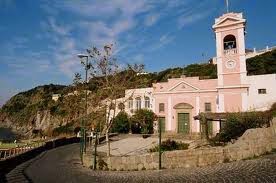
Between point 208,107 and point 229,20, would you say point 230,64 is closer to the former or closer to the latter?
point 229,20

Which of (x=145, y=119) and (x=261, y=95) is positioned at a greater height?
(x=261, y=95)

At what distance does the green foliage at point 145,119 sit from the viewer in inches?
1598

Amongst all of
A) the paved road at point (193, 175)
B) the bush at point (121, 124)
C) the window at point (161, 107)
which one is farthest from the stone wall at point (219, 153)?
the bush at point (121, 124)

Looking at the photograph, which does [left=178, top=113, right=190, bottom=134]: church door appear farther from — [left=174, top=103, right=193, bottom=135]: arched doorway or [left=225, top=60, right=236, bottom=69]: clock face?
[left=225, top=60, right=236, bottom=69]: clock face

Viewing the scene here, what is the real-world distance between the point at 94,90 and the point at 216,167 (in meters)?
13.5

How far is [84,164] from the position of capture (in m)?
18.4

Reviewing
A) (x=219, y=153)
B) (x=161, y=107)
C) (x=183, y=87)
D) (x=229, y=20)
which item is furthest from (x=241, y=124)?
(x=161, y=107)

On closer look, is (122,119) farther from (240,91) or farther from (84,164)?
(84,164)

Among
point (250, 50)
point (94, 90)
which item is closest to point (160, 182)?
point (94, 90)

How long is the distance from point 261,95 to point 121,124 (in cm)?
2015

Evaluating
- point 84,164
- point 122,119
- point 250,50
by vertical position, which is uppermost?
point 250,50

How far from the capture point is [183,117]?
38.9 metres

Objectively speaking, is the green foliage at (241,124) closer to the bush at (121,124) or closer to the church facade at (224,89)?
the church facade at (224,89)

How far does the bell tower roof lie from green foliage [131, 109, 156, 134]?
14780 millimetres
